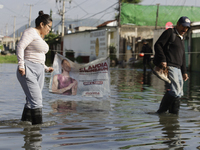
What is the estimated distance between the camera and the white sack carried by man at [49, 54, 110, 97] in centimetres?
776

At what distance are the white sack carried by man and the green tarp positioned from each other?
82.2 ft

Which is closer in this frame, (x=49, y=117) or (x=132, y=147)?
(x=132, y=147)

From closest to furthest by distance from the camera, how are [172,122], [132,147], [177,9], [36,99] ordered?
[132,147] → [36,99] → [172,122] → [177,9]

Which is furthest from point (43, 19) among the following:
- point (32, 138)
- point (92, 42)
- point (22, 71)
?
point (92, 42)

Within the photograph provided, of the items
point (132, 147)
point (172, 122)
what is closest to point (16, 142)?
point (132, 147)

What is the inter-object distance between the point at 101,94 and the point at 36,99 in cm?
309

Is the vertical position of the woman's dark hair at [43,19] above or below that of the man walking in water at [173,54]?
above

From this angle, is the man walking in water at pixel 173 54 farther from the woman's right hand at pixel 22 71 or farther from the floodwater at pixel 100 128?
the woman's right hand at pixel 22 71

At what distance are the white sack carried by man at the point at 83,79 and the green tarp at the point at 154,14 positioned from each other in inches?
987

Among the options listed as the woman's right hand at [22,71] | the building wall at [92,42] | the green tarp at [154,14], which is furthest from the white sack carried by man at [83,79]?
the green tarp at [154,14]

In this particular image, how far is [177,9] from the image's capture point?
109 ft

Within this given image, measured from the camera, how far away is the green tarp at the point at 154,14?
32531 mm

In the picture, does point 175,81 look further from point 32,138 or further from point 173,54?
point 32,138

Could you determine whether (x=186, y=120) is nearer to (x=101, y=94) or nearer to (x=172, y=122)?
(x=172, y=122)
